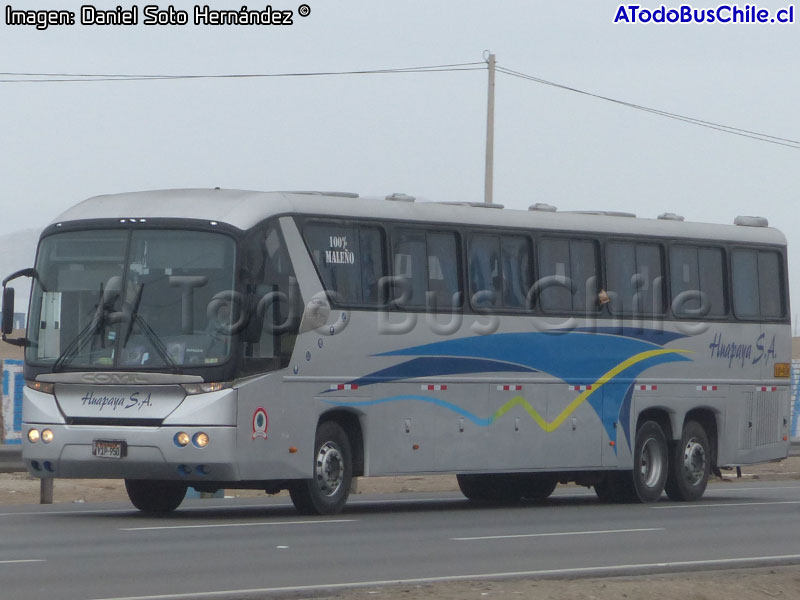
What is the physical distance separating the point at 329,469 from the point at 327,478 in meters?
0.10

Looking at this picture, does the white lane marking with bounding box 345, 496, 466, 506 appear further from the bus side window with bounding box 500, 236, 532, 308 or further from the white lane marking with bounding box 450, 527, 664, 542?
the white lane marking with bounding box 450, 527, 664, 542

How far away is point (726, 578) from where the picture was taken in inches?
520

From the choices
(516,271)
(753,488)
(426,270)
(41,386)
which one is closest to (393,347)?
(426,270)

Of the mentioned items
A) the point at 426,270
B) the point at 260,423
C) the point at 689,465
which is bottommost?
the point at 689,465

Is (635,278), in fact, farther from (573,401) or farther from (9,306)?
(9,306)

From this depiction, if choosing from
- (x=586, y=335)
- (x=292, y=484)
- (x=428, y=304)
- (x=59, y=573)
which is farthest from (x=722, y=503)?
(x=59, y=573)

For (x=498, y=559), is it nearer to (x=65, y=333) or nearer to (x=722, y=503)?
(x=65, y=333)

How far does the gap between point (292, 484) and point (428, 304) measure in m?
2.80

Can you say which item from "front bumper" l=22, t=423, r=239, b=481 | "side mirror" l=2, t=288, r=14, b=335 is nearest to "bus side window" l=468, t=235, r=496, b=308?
"front bumper" l=22, t=423, r=239, b=481

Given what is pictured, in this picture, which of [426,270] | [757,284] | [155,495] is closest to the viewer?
[155,495]

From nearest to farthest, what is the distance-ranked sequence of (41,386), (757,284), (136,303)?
(136,303) → (41,386) → (757,284)

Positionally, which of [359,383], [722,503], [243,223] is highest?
[243,223]

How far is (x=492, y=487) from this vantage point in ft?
76.9

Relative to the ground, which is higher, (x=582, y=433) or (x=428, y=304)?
(x=428, y=304)
